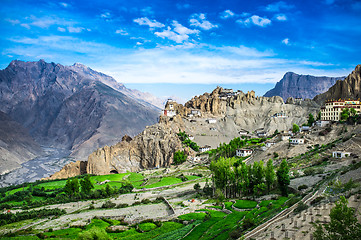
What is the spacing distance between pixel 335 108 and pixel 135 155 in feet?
236

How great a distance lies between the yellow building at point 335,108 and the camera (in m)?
78.4

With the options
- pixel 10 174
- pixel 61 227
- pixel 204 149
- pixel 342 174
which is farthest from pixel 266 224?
pixel 10 174

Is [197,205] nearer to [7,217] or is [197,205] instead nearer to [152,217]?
[152,217]

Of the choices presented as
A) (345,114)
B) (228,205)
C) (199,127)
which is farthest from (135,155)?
(345,114)

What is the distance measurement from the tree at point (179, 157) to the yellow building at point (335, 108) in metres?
47.1

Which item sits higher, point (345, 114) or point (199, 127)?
point (345, 114)

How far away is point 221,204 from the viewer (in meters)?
43.2

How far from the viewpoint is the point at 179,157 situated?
95625 millimetres

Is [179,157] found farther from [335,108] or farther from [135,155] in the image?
[335,108]

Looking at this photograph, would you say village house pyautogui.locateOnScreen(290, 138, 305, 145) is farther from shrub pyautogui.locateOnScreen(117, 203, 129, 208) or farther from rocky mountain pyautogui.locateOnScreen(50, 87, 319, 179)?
shrub pyautogui.locateOnScreen(117, 203, 129, 208)

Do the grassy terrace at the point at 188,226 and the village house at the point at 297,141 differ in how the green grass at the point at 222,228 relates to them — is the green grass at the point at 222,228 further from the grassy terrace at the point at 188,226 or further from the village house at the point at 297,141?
the village house at the point at 297,141

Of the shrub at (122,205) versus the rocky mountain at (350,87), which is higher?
the rocky mountain at (350,87)

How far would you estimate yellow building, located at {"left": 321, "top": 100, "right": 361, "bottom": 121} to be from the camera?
78375 mm

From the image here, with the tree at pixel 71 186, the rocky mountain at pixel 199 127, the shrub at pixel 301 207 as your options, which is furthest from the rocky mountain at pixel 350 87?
the tree at pixel 71 186
